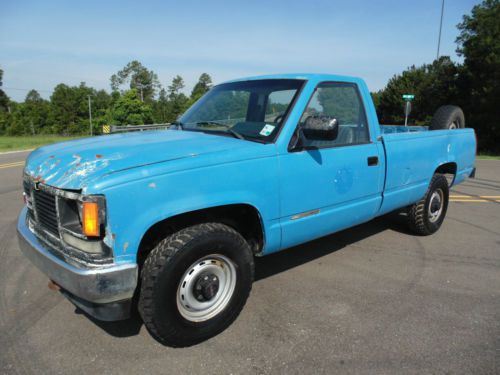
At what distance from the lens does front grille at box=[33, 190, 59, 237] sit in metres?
2.58

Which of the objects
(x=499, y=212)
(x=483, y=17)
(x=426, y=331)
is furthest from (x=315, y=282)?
(x=483, y=17)

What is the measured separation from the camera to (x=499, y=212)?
6.45m

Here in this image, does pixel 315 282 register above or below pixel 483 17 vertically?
below

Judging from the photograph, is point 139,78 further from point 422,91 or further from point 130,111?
point 422,91

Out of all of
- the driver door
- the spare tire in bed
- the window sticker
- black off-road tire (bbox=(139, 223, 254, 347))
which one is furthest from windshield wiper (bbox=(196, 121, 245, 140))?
the spare tire in bed

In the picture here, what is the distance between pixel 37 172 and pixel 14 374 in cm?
134

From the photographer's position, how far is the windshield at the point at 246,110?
10.6ft

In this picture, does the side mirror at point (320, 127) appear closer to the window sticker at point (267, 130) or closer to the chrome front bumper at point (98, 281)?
the window sticker at point (267, 130)

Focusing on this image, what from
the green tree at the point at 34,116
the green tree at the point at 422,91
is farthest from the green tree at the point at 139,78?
the green tree at the point at 422,91

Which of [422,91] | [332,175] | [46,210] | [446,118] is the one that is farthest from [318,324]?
[422,91]

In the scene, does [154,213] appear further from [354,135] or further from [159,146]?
[354,135]

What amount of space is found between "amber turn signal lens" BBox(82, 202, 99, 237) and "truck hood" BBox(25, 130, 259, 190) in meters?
0.13

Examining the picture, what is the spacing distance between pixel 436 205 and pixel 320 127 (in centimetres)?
313

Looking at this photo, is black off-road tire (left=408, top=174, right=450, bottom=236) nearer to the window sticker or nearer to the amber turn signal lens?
the window sticker
